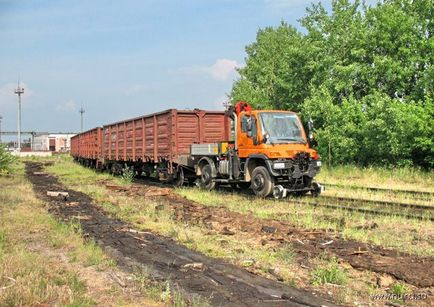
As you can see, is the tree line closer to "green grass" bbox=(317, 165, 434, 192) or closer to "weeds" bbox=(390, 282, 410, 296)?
"green grass" bbox=(317, 165, 434, 192)

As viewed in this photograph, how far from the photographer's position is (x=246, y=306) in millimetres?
5031

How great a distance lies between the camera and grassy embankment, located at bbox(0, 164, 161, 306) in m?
5.10

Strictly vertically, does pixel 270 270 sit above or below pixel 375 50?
below

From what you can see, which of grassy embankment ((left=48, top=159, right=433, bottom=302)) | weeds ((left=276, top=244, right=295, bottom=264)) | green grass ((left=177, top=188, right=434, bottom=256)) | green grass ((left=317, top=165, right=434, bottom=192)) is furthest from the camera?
green grass ((left=317, top=165, right=434, bottom=192))

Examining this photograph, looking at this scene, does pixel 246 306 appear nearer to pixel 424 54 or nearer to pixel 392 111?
pixel 392 111

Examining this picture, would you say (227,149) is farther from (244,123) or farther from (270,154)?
(270,154)

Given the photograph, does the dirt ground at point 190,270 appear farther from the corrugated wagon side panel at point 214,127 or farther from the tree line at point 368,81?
the tree line at point 368,81

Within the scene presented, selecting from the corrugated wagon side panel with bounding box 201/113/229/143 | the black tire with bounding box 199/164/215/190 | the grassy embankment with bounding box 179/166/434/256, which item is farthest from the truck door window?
the corrugated wagon side panel with bounding box 201/113/229/143

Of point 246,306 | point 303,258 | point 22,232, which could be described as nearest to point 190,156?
point 22,232

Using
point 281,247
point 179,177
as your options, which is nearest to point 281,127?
point 179,177

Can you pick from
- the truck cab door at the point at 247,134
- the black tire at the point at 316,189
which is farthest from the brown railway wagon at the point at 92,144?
the black tire at the point at 316,189

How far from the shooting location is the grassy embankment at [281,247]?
20.0 feet

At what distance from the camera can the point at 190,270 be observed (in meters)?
6.53

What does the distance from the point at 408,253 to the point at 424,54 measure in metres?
20.8
